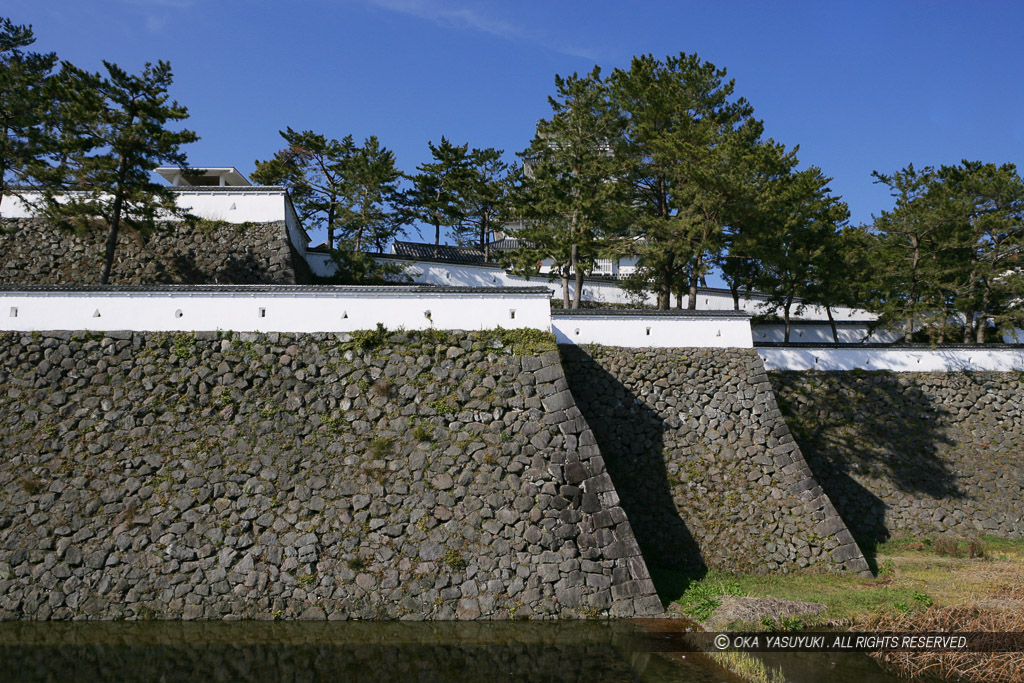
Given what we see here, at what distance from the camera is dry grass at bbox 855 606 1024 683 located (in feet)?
25.6

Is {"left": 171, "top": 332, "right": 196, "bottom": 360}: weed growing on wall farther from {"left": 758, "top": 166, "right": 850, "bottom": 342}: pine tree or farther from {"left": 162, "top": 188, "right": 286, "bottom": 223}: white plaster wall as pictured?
{"left": 758, "top": 166, "right": 850, "bottom": 342}: pine tree

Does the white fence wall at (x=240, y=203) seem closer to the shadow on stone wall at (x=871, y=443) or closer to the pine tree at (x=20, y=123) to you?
the pine tree at (x=20, y=123)

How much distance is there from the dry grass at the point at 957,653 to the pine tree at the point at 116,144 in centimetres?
1663

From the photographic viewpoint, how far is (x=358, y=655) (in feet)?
27.1

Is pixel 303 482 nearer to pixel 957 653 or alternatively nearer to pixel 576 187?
pixel 957 653

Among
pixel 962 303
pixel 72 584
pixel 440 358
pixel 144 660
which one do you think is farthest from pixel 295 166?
pixel 962 303

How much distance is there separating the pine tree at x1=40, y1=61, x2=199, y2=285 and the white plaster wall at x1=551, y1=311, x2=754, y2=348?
10.0m

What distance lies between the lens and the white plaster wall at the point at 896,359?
16.5 meters

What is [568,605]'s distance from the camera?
9.80 m

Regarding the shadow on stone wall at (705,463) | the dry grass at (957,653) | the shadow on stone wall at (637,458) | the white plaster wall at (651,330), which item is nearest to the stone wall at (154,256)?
the white plaster wall at (651,330)

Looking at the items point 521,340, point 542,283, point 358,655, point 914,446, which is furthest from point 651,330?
point 358,655

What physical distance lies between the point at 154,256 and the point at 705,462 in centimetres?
1527

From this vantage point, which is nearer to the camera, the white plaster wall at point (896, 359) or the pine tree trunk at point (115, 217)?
the pine tree trunk at point (115, 217)

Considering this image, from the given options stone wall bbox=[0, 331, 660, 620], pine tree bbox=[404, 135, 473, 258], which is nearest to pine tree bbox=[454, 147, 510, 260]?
pine tree bbox=[404, 135, 473, 258]
